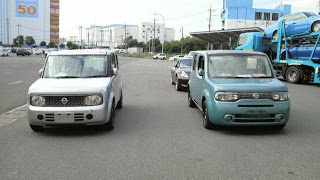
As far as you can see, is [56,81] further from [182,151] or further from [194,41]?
[194,41]

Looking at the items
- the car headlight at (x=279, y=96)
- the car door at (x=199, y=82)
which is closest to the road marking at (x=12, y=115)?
the car door at (x=199, y=82)

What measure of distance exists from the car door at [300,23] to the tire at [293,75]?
7.00 ft

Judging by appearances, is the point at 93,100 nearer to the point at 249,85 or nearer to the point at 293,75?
the point at 249,85

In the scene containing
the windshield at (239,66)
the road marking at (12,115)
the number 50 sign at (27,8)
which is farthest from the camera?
the number 50 sign at (27,8)

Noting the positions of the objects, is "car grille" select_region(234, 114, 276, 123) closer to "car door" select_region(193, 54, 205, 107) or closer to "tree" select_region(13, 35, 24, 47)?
"car door" select_region(193, 54, 205, 107)

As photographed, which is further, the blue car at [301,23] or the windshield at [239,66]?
the blue car at [301,23]

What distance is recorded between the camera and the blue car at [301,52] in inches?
711


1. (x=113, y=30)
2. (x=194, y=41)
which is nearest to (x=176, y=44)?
(x=194, y=41)

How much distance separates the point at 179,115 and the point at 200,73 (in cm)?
145

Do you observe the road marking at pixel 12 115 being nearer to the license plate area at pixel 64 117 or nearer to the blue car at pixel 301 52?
the license plate area at pixel 64 117

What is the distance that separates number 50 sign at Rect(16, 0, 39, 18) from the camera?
5413 inches

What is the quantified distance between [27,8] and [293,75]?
460 ft

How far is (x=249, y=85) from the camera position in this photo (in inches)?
268

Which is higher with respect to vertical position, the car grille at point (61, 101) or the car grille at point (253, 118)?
the car grille at point (61, 101)
